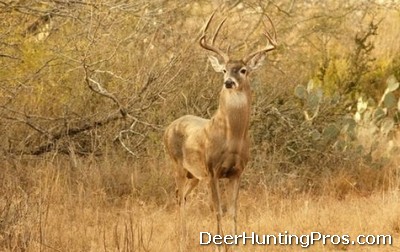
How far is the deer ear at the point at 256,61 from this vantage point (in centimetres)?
862

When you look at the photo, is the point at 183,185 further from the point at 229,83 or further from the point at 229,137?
the point at 229,83

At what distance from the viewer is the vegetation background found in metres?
9.02

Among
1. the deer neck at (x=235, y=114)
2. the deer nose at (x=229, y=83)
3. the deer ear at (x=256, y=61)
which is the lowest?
the deer neck at (x=235, y=114)

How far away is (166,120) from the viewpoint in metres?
11.6

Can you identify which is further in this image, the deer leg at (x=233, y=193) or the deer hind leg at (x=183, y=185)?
the deer hind leg at (x=183, y=185)

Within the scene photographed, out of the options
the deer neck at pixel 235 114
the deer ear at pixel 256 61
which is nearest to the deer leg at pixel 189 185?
the deer neck at pixel 235 114

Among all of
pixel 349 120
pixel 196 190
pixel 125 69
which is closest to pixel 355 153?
pixel 349 120

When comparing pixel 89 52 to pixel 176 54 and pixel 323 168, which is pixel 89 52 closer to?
pixel 176 54

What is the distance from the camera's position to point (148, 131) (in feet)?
37.4

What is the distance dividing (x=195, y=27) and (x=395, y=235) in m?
5.76

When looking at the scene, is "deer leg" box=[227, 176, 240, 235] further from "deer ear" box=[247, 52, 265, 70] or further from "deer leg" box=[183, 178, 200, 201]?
"deer ear" box=[247, 52, 265, 70]

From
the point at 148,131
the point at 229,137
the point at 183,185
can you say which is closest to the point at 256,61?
the point at 229,137

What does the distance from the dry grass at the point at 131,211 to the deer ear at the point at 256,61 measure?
1605 millimetres

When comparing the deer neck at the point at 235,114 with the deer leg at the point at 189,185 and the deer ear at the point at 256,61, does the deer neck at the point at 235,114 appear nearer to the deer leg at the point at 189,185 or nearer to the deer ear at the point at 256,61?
the deer ear at the point at 256,61
